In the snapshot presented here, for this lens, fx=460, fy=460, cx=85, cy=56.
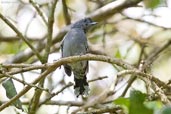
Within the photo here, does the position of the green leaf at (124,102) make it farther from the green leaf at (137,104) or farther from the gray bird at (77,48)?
the gray bird at (77,48)

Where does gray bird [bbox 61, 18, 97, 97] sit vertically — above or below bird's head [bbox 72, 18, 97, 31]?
below

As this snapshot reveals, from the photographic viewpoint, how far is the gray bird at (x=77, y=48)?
3004 millimetres

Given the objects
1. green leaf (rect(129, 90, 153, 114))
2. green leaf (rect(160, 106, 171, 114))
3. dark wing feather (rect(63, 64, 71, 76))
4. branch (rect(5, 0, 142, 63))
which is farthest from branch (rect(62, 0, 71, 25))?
green leaf (rect(160, 106, 171, 114))

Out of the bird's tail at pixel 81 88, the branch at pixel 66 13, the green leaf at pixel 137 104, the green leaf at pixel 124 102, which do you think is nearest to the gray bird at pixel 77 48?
the bird's tail at pixel 81 88

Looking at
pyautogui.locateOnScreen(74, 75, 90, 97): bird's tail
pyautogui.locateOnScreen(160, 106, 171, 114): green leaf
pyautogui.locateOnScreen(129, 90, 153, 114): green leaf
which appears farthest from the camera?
pyautogui.locateOnScreen(74, 75, 90, 97): bird's tail

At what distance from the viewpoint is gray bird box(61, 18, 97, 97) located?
9.86 ft

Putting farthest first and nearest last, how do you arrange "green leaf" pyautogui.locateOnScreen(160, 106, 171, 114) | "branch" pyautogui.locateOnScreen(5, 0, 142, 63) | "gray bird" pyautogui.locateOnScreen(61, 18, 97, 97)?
"branch" pyautogui.locateOnScreen(5, 0, 142, 63)
"gray bird" pyautogui.locateOnScreen(61, 18, 97, 97)
"green leaf" pyautogui.locateOnScreen(160, 106, 171, 114)

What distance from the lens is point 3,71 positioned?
6.12 feet

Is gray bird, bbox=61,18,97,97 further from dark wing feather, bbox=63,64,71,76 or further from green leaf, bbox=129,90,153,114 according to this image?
green leaf, bbox=129,90,153,114

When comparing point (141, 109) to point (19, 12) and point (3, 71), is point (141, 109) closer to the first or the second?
point (3, 71)

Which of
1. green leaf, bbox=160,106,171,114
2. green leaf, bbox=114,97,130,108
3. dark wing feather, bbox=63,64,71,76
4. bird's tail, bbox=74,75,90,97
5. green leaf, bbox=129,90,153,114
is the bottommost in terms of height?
green leaf, bbox=160,106,171,114

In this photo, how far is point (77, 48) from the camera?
308 cm

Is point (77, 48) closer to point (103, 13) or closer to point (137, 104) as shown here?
point (103, 13)

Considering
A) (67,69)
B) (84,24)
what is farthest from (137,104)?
(84,24)
